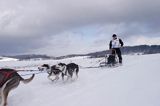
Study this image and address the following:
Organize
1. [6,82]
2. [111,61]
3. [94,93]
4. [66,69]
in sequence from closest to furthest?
[6,82] < [94,93] < [66,69] < [111,61]

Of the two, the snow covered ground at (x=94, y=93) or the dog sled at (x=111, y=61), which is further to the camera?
the dog sled at (x=111, y=61)

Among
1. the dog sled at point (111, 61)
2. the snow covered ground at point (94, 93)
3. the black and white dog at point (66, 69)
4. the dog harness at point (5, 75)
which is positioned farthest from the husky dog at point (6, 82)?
the dog sled at point (111, 61)

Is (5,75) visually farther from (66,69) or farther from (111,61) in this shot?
(111,61)

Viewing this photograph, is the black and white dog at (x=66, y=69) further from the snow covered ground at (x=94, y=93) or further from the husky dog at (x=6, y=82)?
the husky dog at (x=6, y=82)

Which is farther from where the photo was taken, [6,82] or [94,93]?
[94,93]

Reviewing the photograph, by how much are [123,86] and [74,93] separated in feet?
4.19

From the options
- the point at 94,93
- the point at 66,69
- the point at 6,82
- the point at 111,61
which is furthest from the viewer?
the point at 111,61

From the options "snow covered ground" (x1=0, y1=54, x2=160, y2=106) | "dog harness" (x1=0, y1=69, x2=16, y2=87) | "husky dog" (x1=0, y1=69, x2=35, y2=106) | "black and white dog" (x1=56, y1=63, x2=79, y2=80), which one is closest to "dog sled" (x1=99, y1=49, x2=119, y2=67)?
"black and white dog" (x1=56, y1=63, x2=79, y2=80)

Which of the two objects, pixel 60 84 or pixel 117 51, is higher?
pixel 117 51

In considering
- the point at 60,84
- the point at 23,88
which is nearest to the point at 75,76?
the point at 60,84

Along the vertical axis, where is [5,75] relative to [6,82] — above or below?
above

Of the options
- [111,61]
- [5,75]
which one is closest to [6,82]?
[5,75]

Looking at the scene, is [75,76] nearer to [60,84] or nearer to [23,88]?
[60,84]

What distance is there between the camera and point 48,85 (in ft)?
31.2
